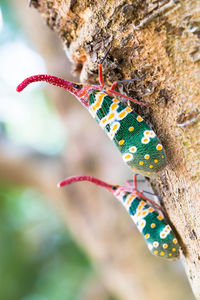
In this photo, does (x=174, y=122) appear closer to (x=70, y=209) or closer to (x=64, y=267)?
(x=70, y=209)

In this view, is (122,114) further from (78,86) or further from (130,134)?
(78,86)

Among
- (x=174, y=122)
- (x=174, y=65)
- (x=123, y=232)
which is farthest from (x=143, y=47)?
(x=123, y=232)

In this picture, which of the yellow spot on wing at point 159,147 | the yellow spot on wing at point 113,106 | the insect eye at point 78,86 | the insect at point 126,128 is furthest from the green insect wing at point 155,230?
the insect eye at point 78,86

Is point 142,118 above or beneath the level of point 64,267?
above

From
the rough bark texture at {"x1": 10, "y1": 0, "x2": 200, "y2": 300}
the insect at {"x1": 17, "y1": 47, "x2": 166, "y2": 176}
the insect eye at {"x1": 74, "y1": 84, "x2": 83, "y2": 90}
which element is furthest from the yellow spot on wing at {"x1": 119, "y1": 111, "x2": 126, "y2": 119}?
the insect eye at {"x1": 74, "y1": 84, "x2": 83, "y2": 90}

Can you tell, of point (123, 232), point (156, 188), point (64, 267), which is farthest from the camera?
point (64, 267)

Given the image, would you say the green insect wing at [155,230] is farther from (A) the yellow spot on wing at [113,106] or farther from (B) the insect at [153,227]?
(A) the yellow spot on wing at [113,106]

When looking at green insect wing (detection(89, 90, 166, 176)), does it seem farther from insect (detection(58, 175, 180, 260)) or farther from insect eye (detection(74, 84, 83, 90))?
insect (detection(58, 175, 180, 260))

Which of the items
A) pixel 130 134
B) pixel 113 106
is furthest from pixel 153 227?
pixel 113 106
